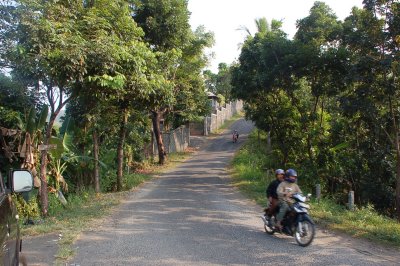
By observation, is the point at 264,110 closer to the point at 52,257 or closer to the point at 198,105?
the point at 198,105

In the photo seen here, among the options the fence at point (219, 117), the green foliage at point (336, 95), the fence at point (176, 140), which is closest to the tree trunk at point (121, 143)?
the green foliage at point (336, 95)

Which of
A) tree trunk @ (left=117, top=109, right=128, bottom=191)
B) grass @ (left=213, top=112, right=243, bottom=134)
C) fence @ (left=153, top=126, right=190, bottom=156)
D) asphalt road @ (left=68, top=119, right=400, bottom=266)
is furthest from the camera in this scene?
grass @ (left=213, top=112, right=243, bottom=134)

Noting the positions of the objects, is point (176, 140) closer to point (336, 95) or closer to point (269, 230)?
point (336, 95)

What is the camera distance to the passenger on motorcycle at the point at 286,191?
8.16 meters

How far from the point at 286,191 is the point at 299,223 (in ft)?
2.37

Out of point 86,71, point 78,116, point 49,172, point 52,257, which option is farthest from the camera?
point 78,116

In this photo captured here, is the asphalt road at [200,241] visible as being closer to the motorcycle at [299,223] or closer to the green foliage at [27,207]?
the motorcycle at [299,223]

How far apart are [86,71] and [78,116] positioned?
597 cm

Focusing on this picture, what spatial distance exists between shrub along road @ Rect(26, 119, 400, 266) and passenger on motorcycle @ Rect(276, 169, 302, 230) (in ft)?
1.67

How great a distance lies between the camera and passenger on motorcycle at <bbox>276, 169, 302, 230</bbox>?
816 centimetres

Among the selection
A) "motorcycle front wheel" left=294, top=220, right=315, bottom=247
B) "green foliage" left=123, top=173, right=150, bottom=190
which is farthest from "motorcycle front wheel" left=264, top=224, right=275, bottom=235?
"green foliage" left=123, top=173, right=150, bottom=190

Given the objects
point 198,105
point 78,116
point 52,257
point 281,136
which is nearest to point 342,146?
point 281,136

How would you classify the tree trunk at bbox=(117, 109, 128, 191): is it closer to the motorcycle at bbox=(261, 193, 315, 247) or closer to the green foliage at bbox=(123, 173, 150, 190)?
the green foliage at bbox=(123, 173, 150, 190)

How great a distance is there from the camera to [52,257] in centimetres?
687
